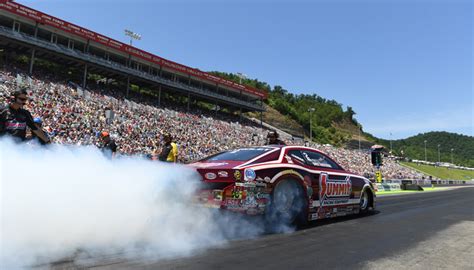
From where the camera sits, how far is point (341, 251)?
13.8ft

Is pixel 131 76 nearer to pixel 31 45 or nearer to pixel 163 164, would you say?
pixel 31 45

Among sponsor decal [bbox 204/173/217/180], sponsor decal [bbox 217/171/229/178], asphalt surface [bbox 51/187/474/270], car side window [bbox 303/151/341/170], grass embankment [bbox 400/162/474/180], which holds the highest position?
grass embankment [bbox 400/162/474/180]

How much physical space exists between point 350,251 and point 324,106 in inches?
5062

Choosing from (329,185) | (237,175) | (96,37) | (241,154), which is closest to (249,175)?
(237,175)

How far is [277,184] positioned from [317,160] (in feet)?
4.79

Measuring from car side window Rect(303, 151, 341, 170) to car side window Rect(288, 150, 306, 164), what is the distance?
0.12m

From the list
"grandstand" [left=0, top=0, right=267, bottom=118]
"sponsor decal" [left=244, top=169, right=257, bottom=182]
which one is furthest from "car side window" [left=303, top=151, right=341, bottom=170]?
"grandstand" [left=0, top=0, right=267, bottom=118]

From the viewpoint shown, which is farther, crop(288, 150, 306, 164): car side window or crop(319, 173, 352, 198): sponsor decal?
crop(319, 173, 352, 198): sponsor decal

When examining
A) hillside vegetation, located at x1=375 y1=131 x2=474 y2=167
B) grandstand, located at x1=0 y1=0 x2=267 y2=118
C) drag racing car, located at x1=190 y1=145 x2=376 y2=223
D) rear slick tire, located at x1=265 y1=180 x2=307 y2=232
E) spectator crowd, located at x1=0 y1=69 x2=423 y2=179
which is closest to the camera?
drag racing car, located at x1=190 y1=145 x2=376 y2=223

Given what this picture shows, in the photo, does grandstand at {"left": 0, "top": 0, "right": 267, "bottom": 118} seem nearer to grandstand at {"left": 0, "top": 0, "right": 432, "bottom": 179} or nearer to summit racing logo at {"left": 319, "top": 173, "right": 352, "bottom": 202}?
grandstand at {"left": 0, "top": 0, "right": 432, "bottom": 179}

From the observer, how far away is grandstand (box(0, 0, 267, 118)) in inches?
1180

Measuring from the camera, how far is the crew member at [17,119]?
4.77 m

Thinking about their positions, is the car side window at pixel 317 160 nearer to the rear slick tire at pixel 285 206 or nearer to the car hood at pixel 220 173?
the rear slick tire at pixel 285 206

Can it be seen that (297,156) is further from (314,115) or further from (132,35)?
(314,115)
